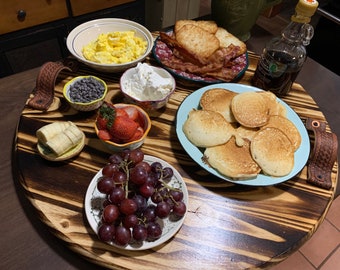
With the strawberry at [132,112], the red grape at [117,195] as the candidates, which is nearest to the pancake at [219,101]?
the strawberry at [132,112]

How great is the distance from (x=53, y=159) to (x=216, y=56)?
79cm

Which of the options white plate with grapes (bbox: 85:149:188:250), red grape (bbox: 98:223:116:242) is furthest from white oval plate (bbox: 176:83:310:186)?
red grape (bbox: 98:223:116:242)

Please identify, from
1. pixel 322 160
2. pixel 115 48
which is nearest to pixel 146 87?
pixel 115 48

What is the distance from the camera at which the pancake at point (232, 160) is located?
84 centimetres

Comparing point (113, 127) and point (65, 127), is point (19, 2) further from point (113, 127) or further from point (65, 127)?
point (113, 127)

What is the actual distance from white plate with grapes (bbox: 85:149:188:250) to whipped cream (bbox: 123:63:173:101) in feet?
0.95

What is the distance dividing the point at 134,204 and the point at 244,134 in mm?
454

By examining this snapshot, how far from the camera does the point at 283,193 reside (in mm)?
883

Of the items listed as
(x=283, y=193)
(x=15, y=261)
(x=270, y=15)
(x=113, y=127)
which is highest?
(x=113, y=127)

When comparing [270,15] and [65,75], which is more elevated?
[65,75]

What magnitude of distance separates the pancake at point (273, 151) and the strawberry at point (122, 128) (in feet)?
1.26

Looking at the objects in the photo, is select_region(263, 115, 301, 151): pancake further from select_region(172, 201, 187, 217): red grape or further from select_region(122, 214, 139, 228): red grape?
select_region(122, 214, 139, 228): red grape

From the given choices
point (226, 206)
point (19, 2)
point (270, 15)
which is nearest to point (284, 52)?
point (226, 206)

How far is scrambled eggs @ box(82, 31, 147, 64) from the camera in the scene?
1.15 m
